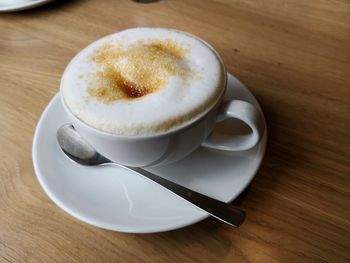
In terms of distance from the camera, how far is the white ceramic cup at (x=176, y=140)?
42cm

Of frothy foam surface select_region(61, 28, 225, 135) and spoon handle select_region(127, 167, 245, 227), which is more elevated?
frothy foam surface select_region(61, 28, 225, 135)

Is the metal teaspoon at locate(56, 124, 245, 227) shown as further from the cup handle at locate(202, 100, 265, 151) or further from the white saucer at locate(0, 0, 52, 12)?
the white saucer at locate(0, 0, 52, 12)

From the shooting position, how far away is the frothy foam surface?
1.37 feet

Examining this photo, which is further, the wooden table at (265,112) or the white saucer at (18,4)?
the white saucer at (18,4)

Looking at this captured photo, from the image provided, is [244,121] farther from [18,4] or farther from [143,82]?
[18,4]

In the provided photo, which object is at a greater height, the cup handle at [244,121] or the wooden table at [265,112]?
the cup handle at [244,121]

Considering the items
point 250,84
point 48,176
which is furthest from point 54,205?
point 250,84

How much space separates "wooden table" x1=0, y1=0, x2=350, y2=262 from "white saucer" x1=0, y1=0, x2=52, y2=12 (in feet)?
0.07

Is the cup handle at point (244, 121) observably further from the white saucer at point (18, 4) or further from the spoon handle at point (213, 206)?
the white saucer at point (18, 4)

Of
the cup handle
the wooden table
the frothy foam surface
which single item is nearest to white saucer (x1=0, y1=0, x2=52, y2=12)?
the wooden table

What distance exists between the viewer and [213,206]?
0.43 meters

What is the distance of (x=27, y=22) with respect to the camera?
2.65ft

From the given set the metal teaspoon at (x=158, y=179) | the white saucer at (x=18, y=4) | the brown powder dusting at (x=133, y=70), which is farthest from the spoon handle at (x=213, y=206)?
the white saucer at (x=18, y=4)

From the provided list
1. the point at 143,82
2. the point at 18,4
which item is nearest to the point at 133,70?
the point at 143,82
